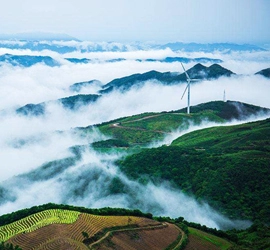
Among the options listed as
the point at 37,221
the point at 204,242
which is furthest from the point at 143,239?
the point at 37,221

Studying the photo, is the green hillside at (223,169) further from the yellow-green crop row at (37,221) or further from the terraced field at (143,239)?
the yellow-green crop row at (37,221)

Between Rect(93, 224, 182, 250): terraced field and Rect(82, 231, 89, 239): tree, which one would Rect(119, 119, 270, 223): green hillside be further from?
Rect(82, 231, 89, 239): tree

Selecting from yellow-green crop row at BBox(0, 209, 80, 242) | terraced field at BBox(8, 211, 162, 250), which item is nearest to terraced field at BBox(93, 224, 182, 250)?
terraced field at BBox(8, 211, 162, 250)

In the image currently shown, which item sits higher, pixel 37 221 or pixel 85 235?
pixel 85 235

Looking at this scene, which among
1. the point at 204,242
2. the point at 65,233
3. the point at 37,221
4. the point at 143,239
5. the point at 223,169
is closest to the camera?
the point at 65,233

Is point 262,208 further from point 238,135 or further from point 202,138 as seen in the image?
point 202,138

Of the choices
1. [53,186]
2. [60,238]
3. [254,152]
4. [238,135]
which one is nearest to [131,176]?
[53,186]

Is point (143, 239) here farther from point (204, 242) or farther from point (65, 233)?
point (65, 233)
